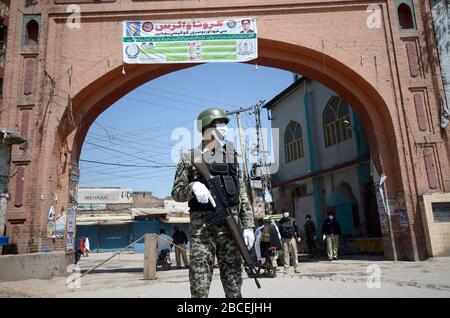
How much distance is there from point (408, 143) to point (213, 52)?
6.07m

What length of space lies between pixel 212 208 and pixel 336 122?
568 inches

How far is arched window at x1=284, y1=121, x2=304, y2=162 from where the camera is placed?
764 inches

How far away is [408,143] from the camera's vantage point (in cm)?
976

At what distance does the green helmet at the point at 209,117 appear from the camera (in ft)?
10.5

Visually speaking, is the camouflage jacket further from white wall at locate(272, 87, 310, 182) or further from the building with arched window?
white wall at locate(272, 87, 310, 182)

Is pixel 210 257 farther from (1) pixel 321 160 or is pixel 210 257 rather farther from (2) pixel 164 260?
(1) pixel 321 160

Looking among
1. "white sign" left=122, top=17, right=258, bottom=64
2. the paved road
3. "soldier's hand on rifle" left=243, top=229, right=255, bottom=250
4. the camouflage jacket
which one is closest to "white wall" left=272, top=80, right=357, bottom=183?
"white sign" left=122, top=17, right=258, bottom=64

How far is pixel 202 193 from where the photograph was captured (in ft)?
9.34

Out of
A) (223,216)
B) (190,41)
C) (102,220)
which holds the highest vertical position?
(190,41)

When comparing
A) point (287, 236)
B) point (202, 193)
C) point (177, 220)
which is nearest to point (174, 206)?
point (177, 220)

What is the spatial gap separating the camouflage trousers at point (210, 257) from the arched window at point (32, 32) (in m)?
10.0

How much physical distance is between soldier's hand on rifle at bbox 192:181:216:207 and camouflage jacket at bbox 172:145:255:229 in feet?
0.26

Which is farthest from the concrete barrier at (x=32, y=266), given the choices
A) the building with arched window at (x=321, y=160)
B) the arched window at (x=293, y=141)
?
the arched window at (x=293, y=141)
